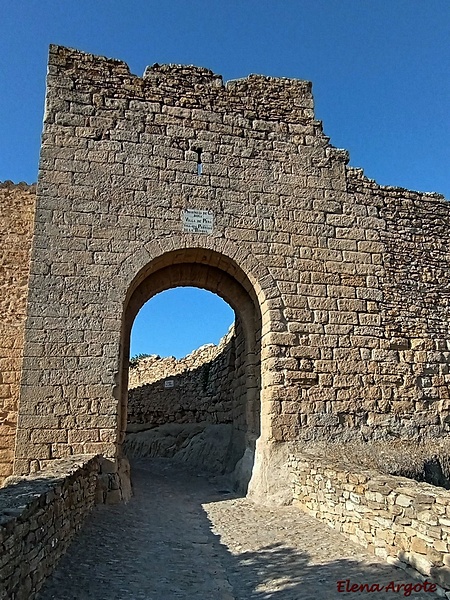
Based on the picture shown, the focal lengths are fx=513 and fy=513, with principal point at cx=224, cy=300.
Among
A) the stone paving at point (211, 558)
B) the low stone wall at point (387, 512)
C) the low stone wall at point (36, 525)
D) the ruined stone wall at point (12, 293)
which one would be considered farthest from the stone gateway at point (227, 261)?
the low stone wall at point (36, 525)

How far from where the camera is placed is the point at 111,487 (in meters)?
6.44

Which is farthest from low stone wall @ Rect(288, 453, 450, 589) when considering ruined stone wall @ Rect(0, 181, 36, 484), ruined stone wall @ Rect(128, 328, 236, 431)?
ruined stone wall @ Rect(128, 328, 236, 431)

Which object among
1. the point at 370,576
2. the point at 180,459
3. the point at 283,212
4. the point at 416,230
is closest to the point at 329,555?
the point at 370,576

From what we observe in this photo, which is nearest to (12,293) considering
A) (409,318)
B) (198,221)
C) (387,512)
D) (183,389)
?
(198,221)

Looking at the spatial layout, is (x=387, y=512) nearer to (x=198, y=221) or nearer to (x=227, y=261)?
(x=227, y=261)

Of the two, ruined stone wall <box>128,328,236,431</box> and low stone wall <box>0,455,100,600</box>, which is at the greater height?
ruined stone wall <box>128,328,236,431</box>

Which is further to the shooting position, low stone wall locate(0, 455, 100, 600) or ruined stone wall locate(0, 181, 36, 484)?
ruined stone wall locate(0, 181, 36, 484)

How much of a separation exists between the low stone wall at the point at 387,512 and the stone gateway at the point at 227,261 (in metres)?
1.26

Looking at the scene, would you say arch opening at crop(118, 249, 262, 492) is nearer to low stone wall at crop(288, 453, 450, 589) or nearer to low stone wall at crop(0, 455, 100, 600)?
low stone wall at crop(288, 453, 450, 589)

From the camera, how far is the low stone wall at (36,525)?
9.39 ft

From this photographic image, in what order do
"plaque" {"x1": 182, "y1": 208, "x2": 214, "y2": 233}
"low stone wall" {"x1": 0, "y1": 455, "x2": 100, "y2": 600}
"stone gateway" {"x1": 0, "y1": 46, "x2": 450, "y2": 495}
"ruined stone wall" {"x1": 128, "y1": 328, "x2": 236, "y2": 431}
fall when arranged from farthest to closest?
1. "ruined stone wall" {"x1": 128, "y1": 328, "x2": 236, "y2": 431}
2. "plaque" {"x1": 182, "y1": 208, "x2": 214, "y2": 233}
3. "stone gateway" {"x1": 0, "y1": 46, "x2": 450, "y2": 495}
4. "low stone wall" {"x1": 0, "y1": 455, "x2": 100, "y2": 600}

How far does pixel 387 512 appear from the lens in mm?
4383

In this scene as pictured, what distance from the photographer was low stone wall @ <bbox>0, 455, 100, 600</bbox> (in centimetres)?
286

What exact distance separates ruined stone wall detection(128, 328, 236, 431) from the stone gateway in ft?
12.8
